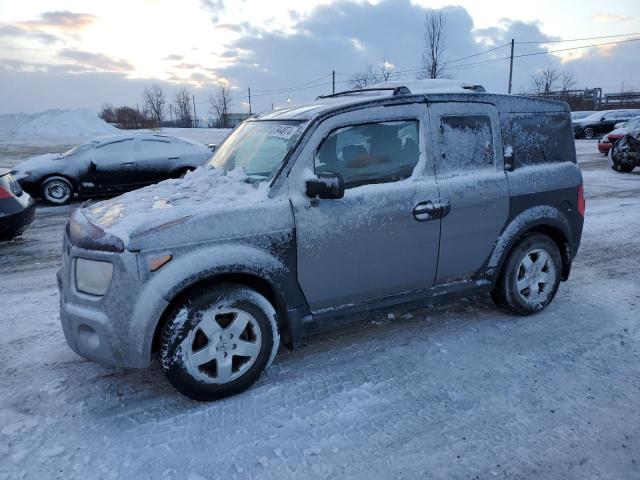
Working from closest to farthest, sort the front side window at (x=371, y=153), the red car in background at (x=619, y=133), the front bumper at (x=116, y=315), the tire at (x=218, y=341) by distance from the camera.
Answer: the front bumper at (x=116, y=315) → the tire at (x=218, y=341) → the front side window at (x=371, y=153) → the red car in background at (x=619, y=133)

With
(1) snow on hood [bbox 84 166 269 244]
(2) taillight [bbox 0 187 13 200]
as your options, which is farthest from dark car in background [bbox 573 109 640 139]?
(1) snow on hood [bbox 84 166 269 244]

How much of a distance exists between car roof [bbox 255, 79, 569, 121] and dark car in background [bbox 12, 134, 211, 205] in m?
7.42

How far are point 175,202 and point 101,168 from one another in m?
8.56

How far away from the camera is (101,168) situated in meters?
10.9

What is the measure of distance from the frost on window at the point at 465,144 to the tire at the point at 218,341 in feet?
5.86

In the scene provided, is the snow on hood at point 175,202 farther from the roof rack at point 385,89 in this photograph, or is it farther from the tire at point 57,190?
the tire at point 57,190

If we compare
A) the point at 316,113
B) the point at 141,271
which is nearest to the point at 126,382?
the point at 141,271

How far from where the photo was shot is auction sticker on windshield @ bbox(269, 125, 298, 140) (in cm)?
356

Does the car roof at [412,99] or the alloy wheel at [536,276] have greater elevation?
the car roof at [412,99]

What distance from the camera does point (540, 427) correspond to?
9.52 feet

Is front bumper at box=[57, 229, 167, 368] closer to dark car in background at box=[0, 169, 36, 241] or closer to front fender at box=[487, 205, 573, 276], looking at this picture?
front fender at box=[487, 205, 573, 276]

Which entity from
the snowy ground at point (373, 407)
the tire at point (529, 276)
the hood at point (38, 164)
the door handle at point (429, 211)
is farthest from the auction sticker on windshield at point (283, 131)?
the hood at point (38, 164)

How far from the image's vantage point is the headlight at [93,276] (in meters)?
2.97

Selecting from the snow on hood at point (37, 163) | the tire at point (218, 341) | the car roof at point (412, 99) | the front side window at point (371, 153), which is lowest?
the tire at point (218, 341)
